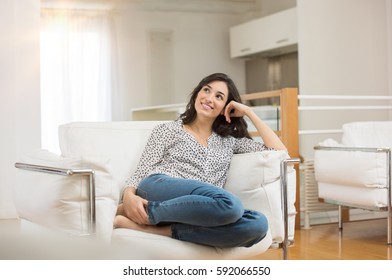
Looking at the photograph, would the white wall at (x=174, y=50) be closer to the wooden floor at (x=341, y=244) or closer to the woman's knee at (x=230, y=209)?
the wooden floor at (x=341, y=244)

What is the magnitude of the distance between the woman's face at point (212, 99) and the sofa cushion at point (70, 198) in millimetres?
505

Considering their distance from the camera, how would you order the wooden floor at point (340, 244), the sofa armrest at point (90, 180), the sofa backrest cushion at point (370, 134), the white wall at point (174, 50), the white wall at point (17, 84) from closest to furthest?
the sofa armrest at point (90, 180), the wooden floor at point (340, 244), the sofa backrest cushion at point (370, 134), the white wall at point (17, 84), the white wall at point (174, 50)

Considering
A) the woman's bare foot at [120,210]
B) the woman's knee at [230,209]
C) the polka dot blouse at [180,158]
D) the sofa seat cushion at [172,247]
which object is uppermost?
the polka dot blouse at [180,158]

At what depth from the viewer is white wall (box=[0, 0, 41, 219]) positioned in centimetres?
391

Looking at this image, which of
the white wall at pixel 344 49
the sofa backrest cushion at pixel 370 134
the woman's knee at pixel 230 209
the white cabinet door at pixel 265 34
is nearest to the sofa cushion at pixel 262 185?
the woman's knee at pixel 230 209

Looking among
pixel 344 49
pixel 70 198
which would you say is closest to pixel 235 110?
pixel 70 198

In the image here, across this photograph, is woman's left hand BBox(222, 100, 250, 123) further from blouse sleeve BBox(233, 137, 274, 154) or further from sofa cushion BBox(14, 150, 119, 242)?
sofa cushion BBox(14, 150, 119, 242)

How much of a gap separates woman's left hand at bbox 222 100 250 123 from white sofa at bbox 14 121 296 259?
0.53 feet

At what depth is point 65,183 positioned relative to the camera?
1705 mm

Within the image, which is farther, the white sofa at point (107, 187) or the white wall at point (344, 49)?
the white wall at point (344, 49)

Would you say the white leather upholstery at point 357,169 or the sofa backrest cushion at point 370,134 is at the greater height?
the sofa backrest cushion at point 370,134

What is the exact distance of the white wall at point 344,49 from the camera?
511 cm
